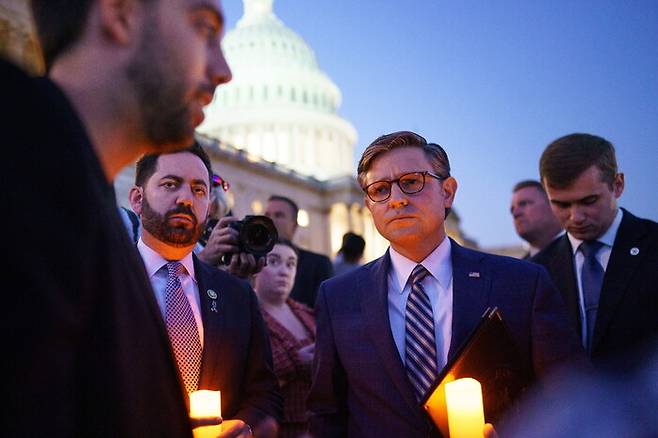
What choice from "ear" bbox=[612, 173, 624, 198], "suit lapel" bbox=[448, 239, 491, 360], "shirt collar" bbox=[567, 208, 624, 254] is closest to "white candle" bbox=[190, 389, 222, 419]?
"suit lapel" bbox=[448, 239, 491, 360]

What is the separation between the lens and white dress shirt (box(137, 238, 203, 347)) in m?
3.33

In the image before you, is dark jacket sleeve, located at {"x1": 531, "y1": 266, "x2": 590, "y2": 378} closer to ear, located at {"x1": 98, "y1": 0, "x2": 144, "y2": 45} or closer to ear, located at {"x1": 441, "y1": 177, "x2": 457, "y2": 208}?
ear, located at {"x1": 441, "y1": 177, "x2": 457, "y2": 208}

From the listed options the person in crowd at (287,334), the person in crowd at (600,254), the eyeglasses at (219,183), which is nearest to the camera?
the person in crowd at (600,254)

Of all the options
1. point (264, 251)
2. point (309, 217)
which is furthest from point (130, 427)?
point (309, 217)

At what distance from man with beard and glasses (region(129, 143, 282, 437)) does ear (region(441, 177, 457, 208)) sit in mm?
1242

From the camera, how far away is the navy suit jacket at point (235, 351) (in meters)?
3.21

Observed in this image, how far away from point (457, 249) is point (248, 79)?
87880 millimetres

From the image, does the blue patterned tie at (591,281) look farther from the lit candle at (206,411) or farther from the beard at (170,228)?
the lit candle at (206,411)

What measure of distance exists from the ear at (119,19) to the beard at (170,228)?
80.6 inches

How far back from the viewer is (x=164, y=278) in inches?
133

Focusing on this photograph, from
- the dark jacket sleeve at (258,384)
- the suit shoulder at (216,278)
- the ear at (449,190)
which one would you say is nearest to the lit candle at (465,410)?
the dark jacket sleeve at (258,384)

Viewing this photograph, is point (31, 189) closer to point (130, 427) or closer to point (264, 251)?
point (130, 427)

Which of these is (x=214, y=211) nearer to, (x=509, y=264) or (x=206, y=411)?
(x=509, y=264)

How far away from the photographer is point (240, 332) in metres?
3.37
